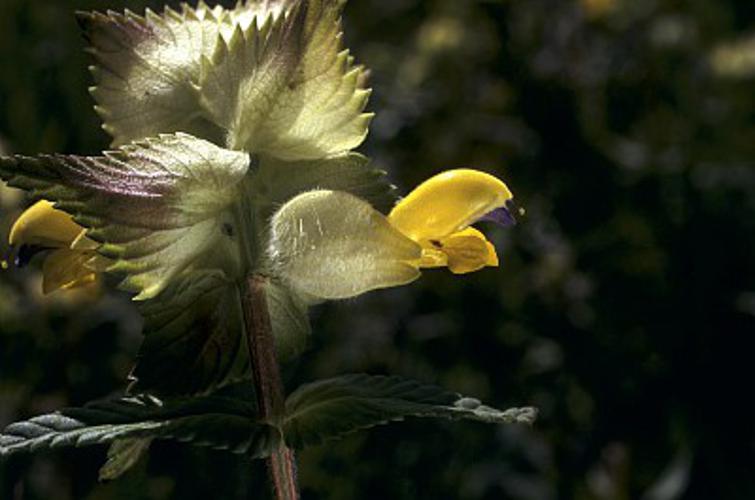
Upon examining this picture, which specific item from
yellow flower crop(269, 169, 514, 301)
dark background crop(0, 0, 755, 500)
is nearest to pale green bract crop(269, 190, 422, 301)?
yellow flower crop(269, 169, 514, 301)

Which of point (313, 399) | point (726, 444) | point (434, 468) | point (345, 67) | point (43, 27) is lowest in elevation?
point (726, 444)

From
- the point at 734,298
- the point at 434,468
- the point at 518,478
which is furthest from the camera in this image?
the point at 734,298

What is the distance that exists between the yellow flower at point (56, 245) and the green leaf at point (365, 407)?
0.39 ft

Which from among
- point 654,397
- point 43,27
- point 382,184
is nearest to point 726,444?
point 654,397

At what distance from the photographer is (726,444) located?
2.25 meters

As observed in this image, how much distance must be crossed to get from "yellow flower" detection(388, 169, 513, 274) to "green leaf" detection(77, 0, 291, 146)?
0.11 m

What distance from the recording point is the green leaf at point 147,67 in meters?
0.78

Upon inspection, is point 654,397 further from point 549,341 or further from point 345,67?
point 345,67

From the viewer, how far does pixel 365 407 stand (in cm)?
73

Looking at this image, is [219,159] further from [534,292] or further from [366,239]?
[534,292]

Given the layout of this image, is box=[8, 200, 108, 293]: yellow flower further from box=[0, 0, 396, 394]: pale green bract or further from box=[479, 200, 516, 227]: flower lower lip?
box=[479, 200, 516, 227]: flower lower lip

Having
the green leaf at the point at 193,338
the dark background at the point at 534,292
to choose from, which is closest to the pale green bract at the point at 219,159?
the green leaf at the point at 193,338

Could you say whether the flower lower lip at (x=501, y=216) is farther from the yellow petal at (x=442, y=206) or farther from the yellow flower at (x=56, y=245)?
the yellow flower at (x=56, y=245)

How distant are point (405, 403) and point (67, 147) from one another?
5.20 feet
